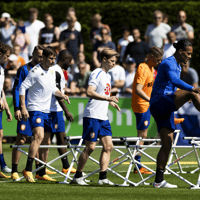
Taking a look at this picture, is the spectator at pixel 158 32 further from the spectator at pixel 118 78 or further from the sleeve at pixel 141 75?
the sleeve at pixel 141 75

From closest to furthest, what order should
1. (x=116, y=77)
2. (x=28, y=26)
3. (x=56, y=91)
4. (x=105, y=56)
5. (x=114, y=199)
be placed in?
(x=114, y=199), (x=105, y=56), (x=56, y=91), (x=116, y=77), (x=28, y=26)

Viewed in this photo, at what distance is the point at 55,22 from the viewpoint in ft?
68.6

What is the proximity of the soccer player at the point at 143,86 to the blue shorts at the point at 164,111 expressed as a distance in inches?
75.8

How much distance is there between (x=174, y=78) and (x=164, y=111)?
51 centimetres

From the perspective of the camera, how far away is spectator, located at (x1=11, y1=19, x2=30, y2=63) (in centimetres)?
1692

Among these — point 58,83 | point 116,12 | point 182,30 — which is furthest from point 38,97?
point 116,12

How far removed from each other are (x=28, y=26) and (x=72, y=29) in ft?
6.42

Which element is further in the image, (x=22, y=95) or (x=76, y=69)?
(x=76, y=69)

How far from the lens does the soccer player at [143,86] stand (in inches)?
365

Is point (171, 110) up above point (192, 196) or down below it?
above

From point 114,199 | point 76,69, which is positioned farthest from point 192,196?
point 76,69

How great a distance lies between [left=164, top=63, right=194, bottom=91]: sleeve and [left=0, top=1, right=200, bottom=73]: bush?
13062 millimetres

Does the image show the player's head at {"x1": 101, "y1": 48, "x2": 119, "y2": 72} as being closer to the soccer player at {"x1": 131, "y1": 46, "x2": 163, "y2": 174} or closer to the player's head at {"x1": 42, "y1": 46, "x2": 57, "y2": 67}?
the player's head at {"x1": 42, "y1": 46, "x2": 57, "y2": 67}

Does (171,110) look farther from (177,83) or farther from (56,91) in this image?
(56,91)
